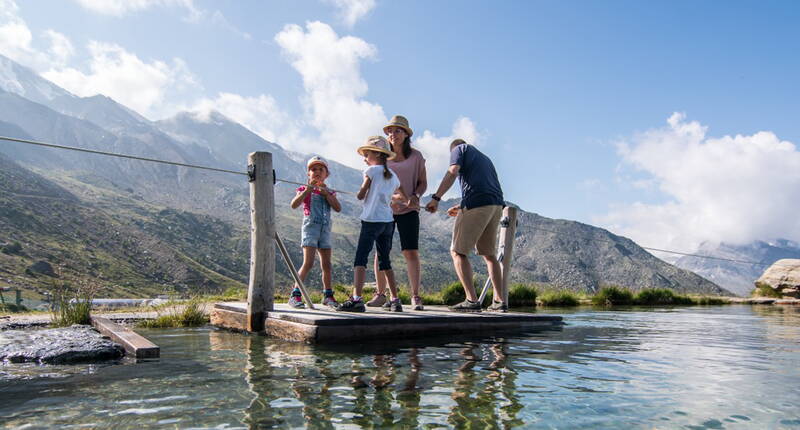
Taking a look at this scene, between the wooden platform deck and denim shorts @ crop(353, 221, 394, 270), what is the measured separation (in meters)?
0.69

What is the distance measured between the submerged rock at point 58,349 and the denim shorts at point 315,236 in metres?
2.73

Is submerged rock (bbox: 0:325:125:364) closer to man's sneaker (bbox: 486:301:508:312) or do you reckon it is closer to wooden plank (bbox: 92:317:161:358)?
wooden plank (bbox: 92:317:161:358)

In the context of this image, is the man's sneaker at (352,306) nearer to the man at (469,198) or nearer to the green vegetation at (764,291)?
the man at (469,198)

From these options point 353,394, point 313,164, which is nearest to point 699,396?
point 353,394

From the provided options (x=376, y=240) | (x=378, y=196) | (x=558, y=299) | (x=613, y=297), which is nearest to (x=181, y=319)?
(x=376, y=240)

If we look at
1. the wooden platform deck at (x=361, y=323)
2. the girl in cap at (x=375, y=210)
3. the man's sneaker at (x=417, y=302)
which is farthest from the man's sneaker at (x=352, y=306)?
the man's sneaker at (x=417, y=302)

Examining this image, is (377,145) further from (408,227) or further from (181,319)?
(181,319)

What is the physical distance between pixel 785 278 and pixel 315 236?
26353 millimetres

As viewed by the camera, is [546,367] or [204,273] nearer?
[546,367]

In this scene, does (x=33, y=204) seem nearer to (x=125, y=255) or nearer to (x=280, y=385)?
(x=125, y=255)

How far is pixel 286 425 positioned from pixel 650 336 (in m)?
6.34

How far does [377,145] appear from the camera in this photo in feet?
23.0

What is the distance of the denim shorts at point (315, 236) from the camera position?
7.30 metres

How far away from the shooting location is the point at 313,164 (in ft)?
24.7
